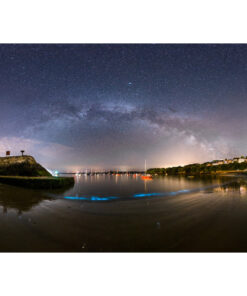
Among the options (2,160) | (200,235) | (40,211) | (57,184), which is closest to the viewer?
(200,235)

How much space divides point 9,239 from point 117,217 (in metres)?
4.33

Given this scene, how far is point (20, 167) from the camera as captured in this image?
64.4ft

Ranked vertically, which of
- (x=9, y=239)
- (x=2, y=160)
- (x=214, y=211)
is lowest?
(x=214, y=211)

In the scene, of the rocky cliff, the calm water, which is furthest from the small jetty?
the calm water

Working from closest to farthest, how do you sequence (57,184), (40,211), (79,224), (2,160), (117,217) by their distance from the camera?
(79,224) < (117,217) < (40,211) < (57,184) < (2,160)

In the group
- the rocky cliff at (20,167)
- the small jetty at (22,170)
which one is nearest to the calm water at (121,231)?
the small jetty at (22,170)

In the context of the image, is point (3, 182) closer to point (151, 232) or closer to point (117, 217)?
point (117, 217)

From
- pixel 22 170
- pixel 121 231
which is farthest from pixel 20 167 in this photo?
pixel 121 231

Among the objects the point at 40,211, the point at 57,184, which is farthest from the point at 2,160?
the point at 40,211

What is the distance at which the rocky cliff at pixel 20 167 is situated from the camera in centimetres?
1925

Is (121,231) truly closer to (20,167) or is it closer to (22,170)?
(22,170)

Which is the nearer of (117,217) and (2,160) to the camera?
(117,217)

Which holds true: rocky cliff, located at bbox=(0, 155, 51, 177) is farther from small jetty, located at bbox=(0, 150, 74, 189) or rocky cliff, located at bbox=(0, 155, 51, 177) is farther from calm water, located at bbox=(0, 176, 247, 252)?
calm water, located at bbox=(0, 176, 247, 252)

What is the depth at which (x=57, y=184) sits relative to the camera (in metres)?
15.1
